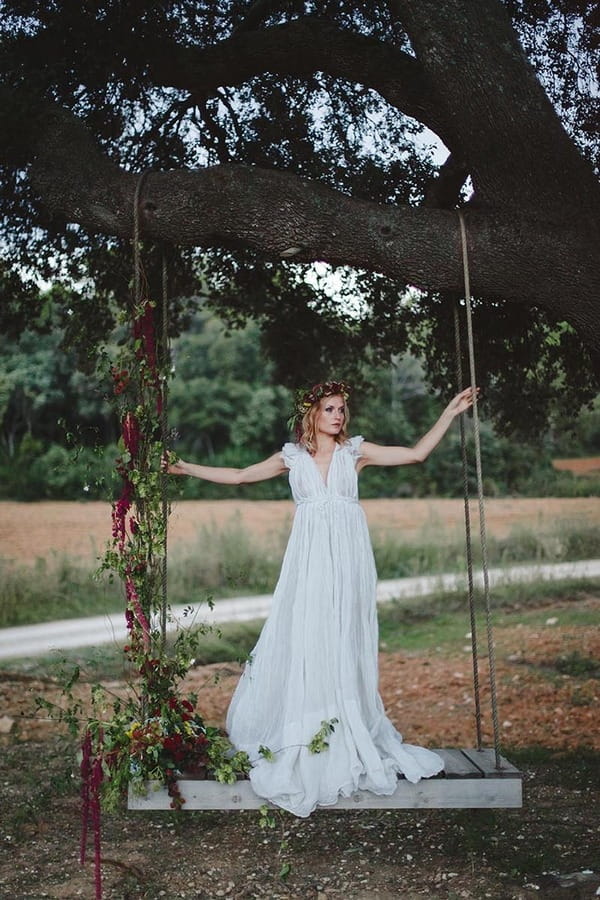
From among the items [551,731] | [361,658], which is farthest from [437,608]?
[361,658]

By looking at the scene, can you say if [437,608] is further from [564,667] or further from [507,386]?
[507,386]

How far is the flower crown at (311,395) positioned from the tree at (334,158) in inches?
22.5

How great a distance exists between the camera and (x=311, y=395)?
4621mm

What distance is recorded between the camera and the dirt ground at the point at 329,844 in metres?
4.57

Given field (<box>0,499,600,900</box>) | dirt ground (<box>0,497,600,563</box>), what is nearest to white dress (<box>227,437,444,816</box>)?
field (<box>0,499,600,900</box>)

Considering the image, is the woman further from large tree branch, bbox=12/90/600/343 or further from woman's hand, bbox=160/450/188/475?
large tree branch, bbox=12/90/600/343

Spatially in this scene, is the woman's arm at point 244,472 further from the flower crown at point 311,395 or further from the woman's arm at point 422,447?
the woman's arm at point 422,447

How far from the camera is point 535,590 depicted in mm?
12422

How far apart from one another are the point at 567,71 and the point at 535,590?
7.39 metres

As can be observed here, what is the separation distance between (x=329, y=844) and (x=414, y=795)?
1.55 metres

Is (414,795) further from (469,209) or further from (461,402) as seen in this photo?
(469,209)

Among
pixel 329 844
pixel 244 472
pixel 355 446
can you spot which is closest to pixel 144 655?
pixel 244 472

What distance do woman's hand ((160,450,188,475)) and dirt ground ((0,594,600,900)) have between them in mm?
1667

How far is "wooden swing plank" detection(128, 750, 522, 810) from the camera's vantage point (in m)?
3.88
